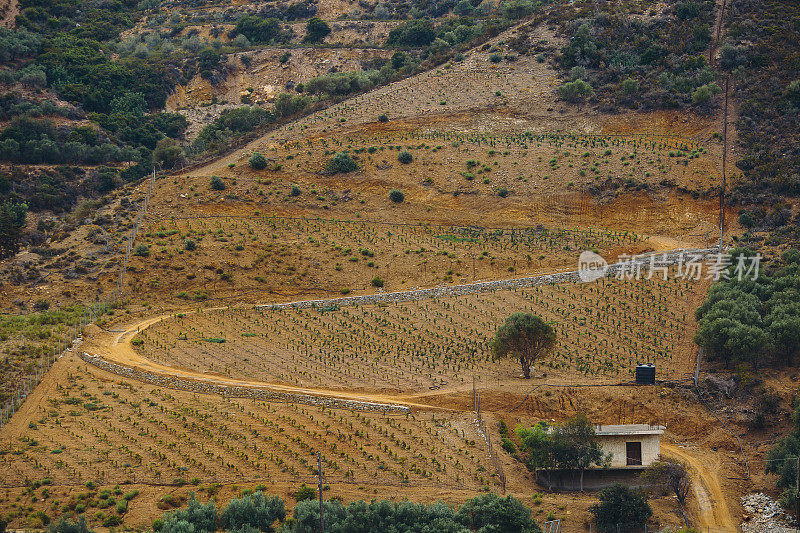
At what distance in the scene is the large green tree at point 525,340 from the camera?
44.2m

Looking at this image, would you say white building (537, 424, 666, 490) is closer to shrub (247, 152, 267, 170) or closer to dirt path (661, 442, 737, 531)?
dirt path (661, 442, 737, 531)

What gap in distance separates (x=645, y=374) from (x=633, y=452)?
489cm

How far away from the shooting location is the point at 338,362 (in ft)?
151

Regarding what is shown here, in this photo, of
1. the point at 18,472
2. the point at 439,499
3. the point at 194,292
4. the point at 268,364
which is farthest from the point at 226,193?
the point at 439,499

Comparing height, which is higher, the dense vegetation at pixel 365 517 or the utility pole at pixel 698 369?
the utility pole at pixel 698 369

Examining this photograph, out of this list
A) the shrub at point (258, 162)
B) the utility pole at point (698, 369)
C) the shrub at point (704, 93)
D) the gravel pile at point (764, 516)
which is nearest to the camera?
the gravel pile at point (764, 516)

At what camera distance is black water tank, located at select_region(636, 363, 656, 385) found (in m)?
43.4

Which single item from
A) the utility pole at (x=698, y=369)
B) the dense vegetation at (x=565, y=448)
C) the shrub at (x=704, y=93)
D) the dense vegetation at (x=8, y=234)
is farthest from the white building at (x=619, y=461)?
the dense vegetation at (x=8, y=234)

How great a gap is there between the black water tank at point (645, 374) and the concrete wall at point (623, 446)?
164 inches

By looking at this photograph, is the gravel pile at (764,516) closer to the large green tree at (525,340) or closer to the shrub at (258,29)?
the large green tree at (525,340)

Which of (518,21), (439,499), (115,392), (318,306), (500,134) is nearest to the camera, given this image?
(439,499)

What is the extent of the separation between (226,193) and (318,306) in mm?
14182

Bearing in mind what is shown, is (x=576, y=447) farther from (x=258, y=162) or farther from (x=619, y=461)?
(x=258, y=162)

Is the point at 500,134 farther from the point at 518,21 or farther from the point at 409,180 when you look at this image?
the point at 518,21
